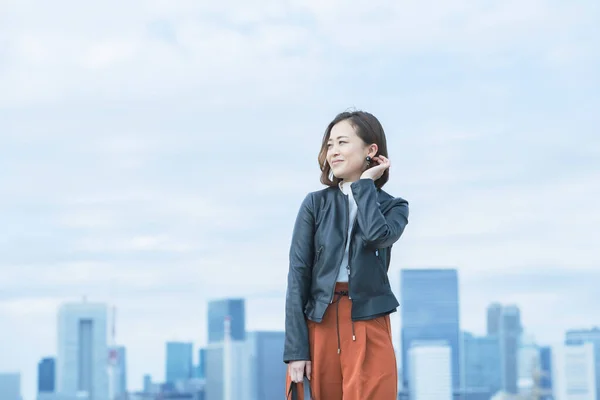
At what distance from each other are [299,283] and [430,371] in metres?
56.6

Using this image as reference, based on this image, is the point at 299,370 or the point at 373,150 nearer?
the point at 299,370

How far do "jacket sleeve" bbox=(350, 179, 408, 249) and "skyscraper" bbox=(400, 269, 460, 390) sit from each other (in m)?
56.3

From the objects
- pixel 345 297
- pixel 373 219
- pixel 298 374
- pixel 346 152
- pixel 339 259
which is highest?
pixel 346 152

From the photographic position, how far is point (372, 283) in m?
3.13

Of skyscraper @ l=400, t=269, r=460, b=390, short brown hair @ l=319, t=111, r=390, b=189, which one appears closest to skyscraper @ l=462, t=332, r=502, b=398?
skyscraper @ l=400, t=269, r=460, b=390

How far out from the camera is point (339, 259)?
3.16 m

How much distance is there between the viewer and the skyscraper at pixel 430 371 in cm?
5631

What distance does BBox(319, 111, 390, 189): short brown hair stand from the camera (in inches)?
129

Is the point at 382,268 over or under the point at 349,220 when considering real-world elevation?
under

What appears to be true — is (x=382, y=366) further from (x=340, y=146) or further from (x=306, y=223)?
(x=340, y=146)

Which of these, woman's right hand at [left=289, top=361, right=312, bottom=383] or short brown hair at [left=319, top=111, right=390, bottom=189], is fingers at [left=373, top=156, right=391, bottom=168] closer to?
short brown hair at [left=319, top=111, right=390, bottom=189]

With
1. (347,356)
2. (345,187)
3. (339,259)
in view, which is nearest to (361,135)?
(345,187)

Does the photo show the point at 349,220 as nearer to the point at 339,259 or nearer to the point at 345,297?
the point at 339,259

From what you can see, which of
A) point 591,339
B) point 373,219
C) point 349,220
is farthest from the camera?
point 591,339
